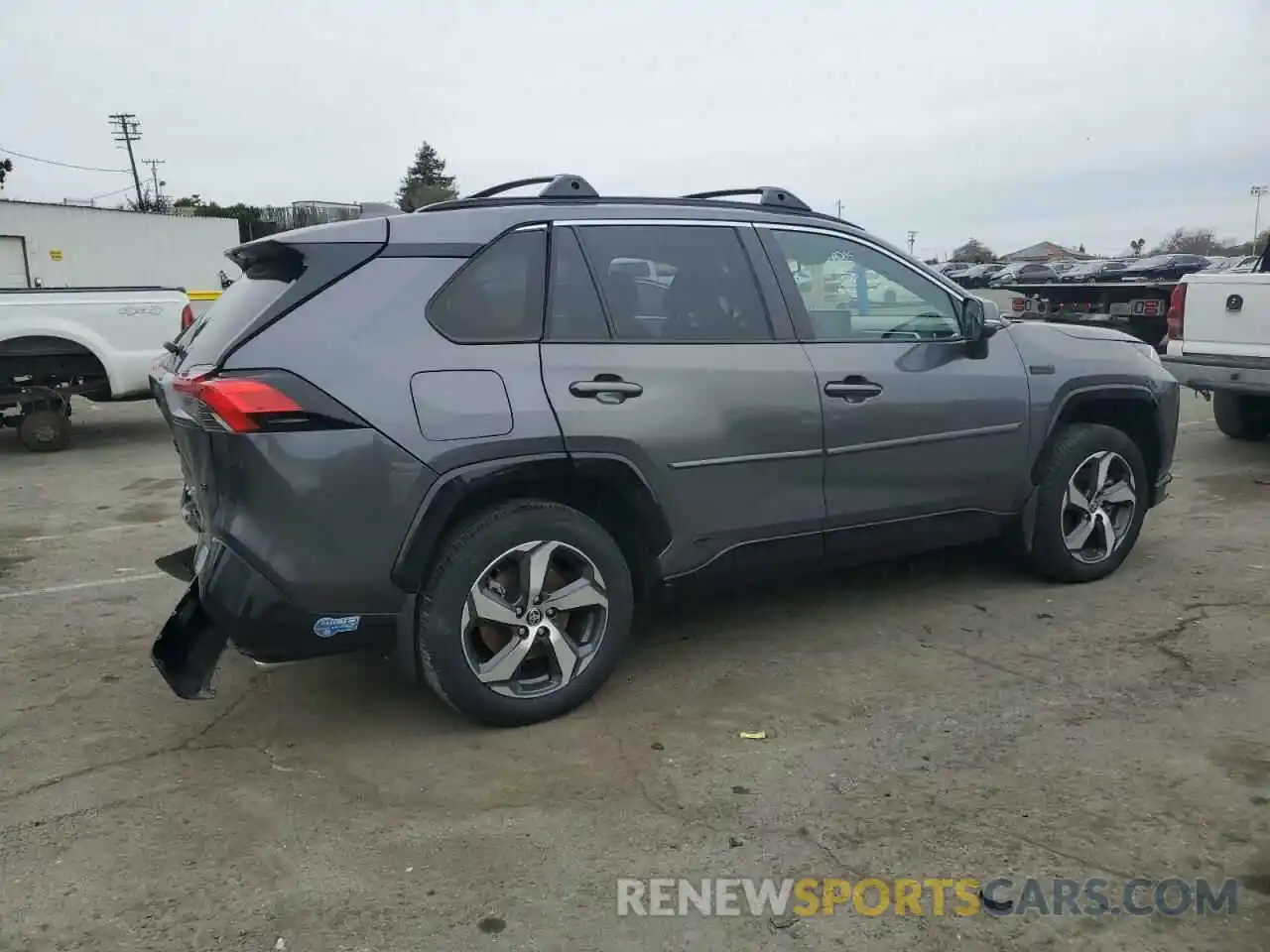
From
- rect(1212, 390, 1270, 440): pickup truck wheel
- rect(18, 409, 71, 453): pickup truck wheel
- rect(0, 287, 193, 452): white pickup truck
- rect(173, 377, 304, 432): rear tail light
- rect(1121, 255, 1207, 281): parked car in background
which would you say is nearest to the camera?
rect(173, 377, 304, 432): rear tail light

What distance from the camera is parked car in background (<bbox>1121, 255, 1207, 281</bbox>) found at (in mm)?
27438

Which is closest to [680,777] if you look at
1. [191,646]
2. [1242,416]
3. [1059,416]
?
[191,646]

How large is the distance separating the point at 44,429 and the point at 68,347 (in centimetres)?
79

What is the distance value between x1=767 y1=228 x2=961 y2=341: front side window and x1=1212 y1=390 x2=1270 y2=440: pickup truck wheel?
5611 millimetres

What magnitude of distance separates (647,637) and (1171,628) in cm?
224

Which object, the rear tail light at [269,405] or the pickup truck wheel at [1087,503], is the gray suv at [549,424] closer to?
the rear tail light at [269,405]

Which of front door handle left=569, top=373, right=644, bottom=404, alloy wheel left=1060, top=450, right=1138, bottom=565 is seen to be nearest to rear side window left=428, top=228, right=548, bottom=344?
front door handle left=569, top=373, right=644, bottom=404

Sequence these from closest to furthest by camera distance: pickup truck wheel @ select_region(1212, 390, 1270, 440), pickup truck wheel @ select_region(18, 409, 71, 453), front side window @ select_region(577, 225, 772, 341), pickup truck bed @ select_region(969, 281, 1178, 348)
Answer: front side window @ select_region(577, 225, 772, 341)
pickup truck wheel @ select_region(1212, 390, 1270, 440)
pickup truck wheel @ select_region(18, 409, 71, 453)
pickup truck bed @ select_region(969, 281, 1178, 348)

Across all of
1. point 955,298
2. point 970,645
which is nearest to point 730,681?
point 970,645

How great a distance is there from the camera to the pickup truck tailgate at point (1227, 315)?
302 inches

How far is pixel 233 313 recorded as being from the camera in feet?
12.0

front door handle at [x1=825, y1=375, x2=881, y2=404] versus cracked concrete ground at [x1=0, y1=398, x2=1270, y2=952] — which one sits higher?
front door handle at [x1=825, y1=375, x2=881, y2=404]

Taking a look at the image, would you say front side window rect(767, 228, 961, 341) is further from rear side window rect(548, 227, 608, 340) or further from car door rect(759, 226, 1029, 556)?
rear side window rect(548, 227, 608, 340)

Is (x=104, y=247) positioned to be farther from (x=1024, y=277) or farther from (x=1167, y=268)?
(x=1167, y=268)
